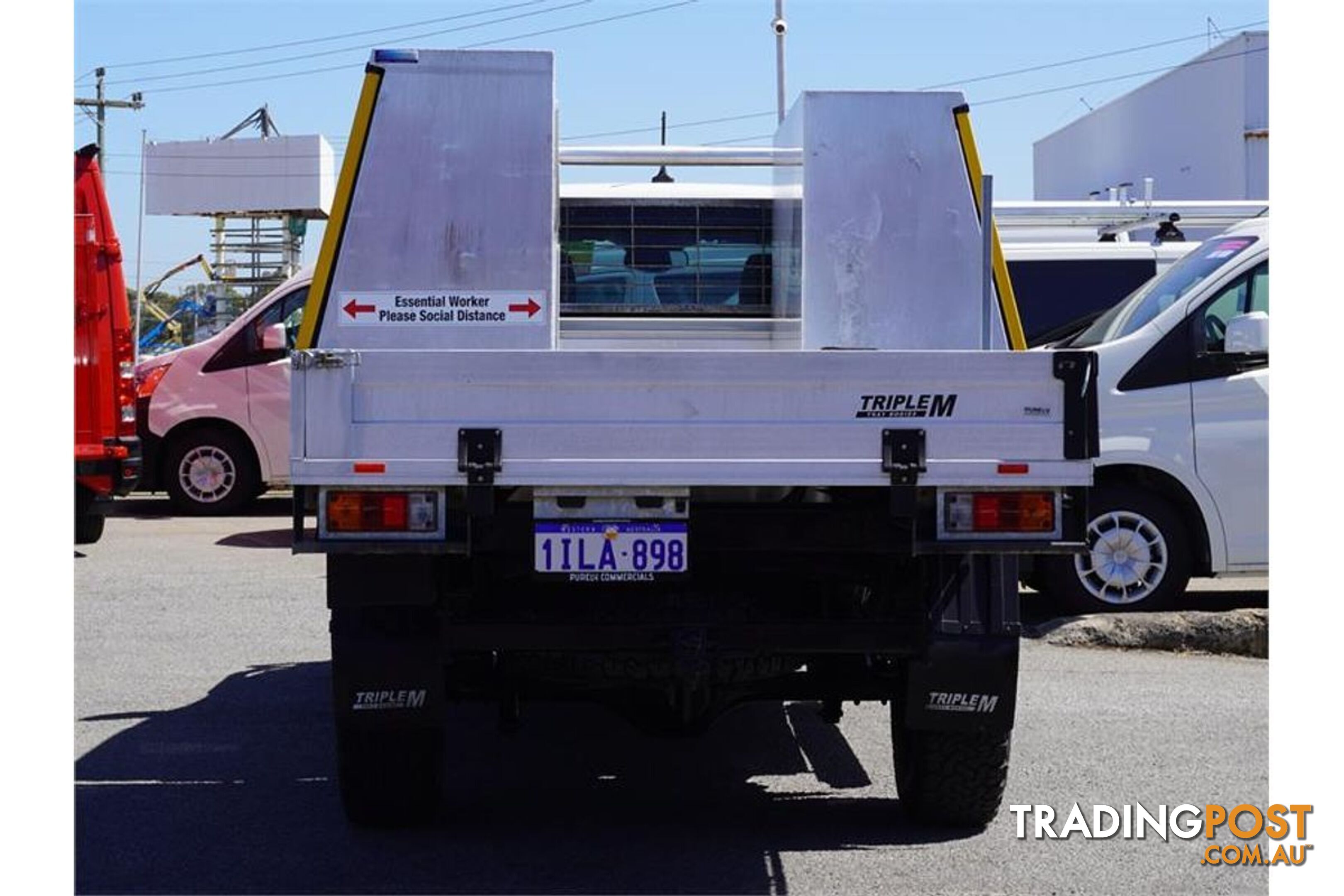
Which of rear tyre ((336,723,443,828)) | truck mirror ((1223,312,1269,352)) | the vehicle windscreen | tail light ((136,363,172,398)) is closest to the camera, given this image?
rear tyre ((336,723,443,828))

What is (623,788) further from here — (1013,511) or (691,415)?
(1013,511)

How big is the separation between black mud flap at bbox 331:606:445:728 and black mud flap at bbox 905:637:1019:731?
151 cm

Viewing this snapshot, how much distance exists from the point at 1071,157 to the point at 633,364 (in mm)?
30509

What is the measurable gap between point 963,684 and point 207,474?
37.8 ft

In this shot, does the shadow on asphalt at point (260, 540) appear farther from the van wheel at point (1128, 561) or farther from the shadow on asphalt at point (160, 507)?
the van wheel at point (1128, 561)

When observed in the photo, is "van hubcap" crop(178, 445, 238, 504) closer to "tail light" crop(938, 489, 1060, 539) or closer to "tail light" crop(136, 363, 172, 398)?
"tail light" crop(136, 363, 172, 398)

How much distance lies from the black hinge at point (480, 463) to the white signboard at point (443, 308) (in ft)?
4.37

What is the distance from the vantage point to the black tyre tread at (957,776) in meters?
5.78

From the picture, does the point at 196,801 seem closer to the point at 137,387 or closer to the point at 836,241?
→ the point at 836,241

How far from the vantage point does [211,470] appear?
1577cm

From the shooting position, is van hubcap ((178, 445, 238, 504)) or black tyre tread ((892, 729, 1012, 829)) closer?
black tyre tread ((892, 729, 1012, 829))

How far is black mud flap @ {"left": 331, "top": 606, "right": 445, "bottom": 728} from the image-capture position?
5422 mm

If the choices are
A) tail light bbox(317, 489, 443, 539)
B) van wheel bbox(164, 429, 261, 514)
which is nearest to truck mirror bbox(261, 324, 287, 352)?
tail light bbox(317, 489, 443, 539)

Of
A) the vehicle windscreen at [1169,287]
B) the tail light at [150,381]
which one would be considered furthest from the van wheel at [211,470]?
the vehicle windscreen at [1169,287]
